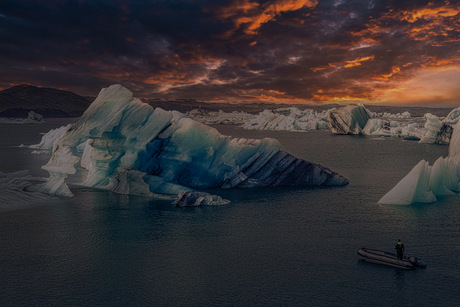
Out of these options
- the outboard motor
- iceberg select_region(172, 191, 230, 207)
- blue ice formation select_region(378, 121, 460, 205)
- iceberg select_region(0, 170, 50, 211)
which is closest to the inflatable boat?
the outboard motor

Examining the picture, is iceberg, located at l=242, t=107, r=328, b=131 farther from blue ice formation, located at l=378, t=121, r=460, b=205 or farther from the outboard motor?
the outboard motor

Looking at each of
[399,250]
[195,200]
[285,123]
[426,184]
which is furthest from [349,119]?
[399,250]

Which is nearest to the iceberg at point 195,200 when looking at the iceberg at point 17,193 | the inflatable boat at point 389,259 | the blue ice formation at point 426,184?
the iceberg at point 17,193

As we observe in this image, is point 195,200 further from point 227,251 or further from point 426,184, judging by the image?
point 426,184

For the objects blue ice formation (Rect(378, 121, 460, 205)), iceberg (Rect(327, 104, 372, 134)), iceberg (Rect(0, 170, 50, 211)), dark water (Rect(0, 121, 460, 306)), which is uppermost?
iceberg (Rect(327, 104, 372, 134))

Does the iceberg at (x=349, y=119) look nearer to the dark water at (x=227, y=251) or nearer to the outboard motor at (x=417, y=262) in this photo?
the dark water at (x=227, y=251)

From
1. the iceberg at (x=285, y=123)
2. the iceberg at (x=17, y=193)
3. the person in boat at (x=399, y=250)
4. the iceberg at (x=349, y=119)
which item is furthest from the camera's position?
the iceberg at (x=285, y=123)
